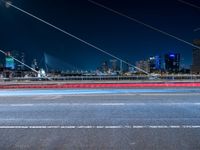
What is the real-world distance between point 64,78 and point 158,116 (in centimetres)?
2377

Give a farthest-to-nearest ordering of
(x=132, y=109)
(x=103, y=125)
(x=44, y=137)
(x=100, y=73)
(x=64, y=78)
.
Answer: (x=100, y=73), (x=64, y=78), (x=132, y=109), (x=103, y=125), (x=44, y=137)

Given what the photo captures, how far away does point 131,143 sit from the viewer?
651 cm

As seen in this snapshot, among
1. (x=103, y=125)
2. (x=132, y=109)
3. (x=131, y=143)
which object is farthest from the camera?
(x=132, y=109)

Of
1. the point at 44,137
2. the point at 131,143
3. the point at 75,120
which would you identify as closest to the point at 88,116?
the point at 75,120

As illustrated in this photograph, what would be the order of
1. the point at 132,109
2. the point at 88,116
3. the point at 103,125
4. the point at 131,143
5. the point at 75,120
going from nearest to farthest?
the point at 131,143, the point at 103,125, the point at 75,120, the point at 88,116, the point at 132,109

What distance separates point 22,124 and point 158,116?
124 inches

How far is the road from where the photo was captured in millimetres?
6480

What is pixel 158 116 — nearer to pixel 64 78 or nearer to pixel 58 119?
pixel 58 119

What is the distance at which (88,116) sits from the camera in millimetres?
9648

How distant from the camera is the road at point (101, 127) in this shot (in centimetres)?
648

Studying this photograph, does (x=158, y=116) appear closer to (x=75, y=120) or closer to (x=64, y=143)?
(x=75, y=120)

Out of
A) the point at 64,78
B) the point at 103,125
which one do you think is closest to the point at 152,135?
the point at 103,125

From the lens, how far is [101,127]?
8078mm

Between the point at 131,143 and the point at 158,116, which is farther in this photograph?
the point at 158,116
